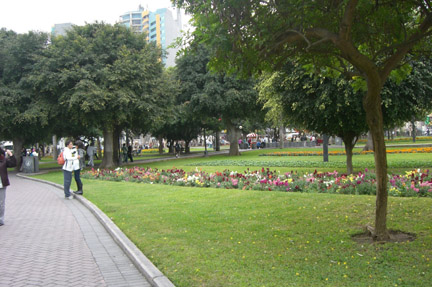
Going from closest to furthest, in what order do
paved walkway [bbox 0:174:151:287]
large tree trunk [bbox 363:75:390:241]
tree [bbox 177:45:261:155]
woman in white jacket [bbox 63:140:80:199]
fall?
paved walkway [bbox 0:174:151:287]
large tree trunk [bbox 363:75:390:241]
woman in white jacket [bbox 63:140:80:199]
tree [bbox 177:45:261:155]

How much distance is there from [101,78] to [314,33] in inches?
766

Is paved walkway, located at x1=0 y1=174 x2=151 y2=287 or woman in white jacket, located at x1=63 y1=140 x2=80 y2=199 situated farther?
woman in white jacket, located at x1=63 y1=140 x2=80 y2=199

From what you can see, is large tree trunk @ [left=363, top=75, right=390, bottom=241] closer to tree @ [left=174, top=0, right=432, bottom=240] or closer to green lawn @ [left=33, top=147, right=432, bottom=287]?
tree @ [left=174, top=0, right=432, bottom=240]

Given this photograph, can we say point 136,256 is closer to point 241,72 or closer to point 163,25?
point 241,72

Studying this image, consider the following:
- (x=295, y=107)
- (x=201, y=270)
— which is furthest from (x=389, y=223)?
(x=295, y=107)

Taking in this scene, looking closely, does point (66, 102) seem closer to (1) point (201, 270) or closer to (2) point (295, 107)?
(2) point (295, 107)

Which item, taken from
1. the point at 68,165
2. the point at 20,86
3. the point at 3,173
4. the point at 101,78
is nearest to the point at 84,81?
the point at 101,78

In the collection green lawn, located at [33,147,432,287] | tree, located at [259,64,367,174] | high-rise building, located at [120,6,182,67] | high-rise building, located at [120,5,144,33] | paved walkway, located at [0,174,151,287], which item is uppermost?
high-rise building, located at [120,5,144,33]

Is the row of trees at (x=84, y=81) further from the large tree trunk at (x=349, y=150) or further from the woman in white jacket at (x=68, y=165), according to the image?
the woman in white jacket at (x=68, y=165)

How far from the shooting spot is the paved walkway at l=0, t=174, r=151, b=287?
5.02 meters

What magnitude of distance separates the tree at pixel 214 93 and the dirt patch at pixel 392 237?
24.4m

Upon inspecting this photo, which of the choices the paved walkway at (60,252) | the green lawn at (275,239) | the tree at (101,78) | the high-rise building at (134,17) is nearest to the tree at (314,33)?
the green lawn at (275,239)

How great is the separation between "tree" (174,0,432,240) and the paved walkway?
377cm

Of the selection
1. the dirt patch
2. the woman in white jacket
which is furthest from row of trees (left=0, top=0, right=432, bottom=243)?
the woman in white jacket
